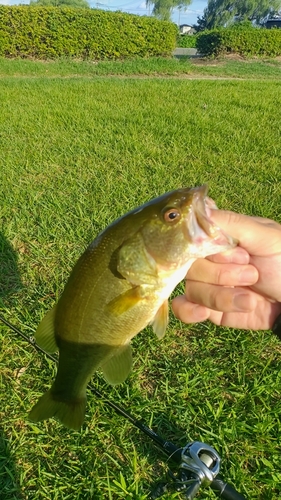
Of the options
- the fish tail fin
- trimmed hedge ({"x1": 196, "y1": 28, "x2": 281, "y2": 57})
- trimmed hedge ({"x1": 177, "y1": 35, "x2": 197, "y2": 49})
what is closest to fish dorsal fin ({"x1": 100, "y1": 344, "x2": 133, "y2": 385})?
the fish tail fin

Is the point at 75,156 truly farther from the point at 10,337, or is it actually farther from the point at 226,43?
the point at 226,43

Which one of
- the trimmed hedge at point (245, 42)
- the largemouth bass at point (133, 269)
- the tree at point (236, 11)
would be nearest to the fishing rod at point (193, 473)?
the largemouth bass at point (133, 269)

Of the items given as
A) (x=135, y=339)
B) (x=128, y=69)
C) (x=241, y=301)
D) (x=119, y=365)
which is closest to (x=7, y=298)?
(x=135, y=339)

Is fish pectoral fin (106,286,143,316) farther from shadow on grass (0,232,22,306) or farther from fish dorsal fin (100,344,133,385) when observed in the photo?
shadow on grass (0,232,22,306)

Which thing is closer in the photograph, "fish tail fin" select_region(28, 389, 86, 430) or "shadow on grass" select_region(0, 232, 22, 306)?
"fish tail fin" select_region(28, 389, 86, 430)

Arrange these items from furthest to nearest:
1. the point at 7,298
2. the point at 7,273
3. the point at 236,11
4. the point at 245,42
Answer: the point at 236,11 < the point at 245,42 < the point at 7,273 < the point at 7,298

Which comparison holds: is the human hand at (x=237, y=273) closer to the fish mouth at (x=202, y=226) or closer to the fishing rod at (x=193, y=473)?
the fish mouth at (x=202, y=226)

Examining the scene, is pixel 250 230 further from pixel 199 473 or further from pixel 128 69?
pixel 128 69
